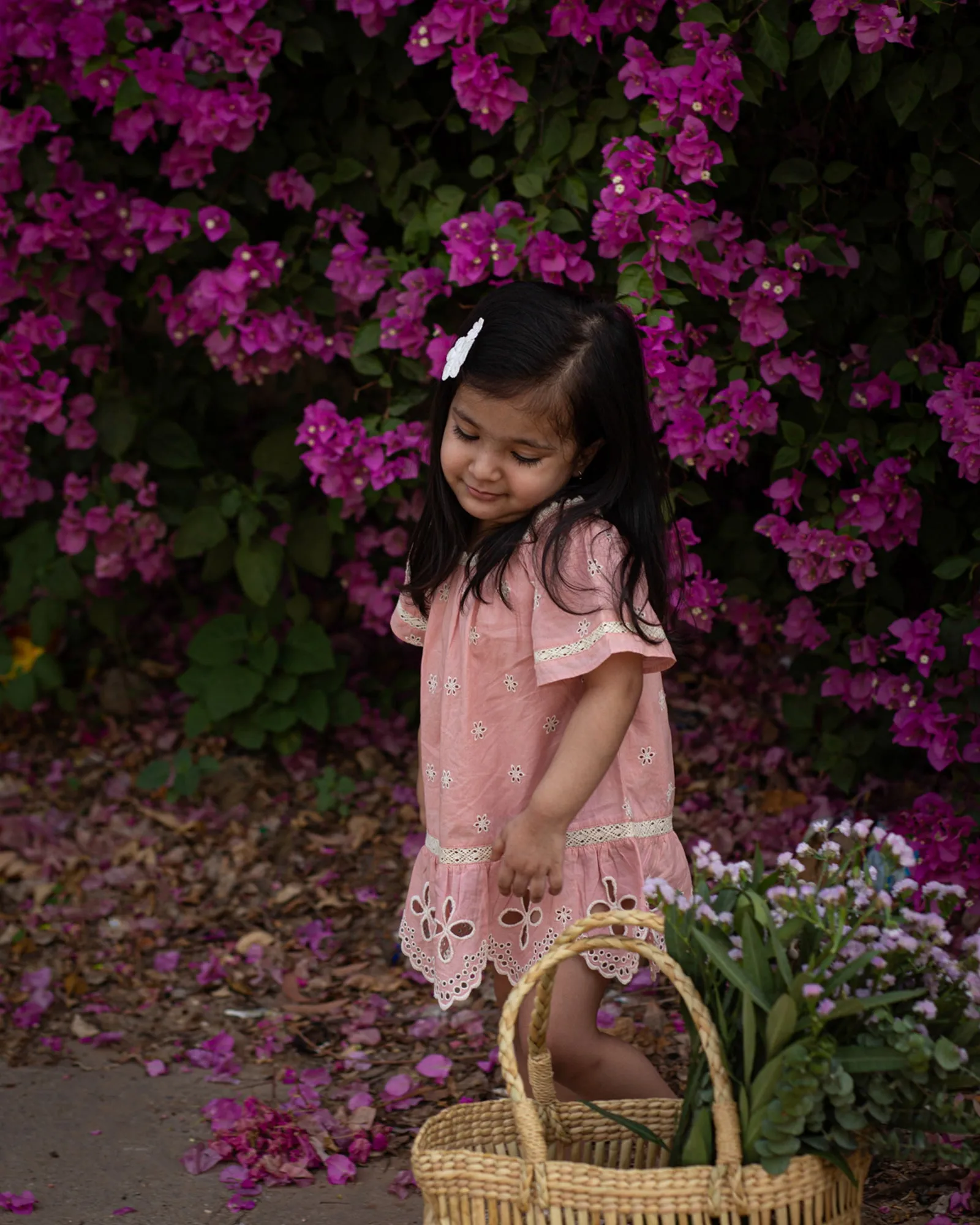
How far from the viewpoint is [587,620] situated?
1.99 meters

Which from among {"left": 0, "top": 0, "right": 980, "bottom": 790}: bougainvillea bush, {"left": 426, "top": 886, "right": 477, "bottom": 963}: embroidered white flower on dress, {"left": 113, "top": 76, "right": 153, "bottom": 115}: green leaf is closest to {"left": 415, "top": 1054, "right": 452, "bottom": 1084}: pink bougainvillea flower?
{"left": 426, "top": 886, "right": 477, "bottom": 963}: embroidered white flower on dress

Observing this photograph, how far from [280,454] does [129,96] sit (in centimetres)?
96

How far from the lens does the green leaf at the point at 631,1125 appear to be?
1833 mm

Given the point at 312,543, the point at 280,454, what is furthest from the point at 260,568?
the point at 280,454

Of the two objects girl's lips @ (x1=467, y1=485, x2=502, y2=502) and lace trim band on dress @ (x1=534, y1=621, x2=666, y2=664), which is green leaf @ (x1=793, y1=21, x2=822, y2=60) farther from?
lace trim band on dress @ (x1=534, y1=621, x2=666, y2=664)

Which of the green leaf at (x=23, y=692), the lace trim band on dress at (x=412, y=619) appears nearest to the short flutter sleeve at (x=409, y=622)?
the lace trim band on dress at (x=412, y=619)

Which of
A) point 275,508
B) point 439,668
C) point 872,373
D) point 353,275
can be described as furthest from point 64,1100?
point 872,373

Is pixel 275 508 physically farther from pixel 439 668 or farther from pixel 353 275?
pixel 439 668

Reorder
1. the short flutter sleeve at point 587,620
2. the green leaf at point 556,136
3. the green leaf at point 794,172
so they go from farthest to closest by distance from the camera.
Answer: the green leaf at point 556,136, the green leaf at point 794,172, the short flutter sleeve at point 587,620

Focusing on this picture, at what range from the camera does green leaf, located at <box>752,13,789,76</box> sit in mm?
2609

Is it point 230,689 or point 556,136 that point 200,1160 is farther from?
point 556,136

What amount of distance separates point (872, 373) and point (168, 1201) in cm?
206

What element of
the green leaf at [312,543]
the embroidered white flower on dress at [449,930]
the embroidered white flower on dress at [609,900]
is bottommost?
the embroidered white flower on dress at [449,930]

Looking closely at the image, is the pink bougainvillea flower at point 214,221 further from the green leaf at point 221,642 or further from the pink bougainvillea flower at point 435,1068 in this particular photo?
the pink bougainvillea flower at point 435,1068
